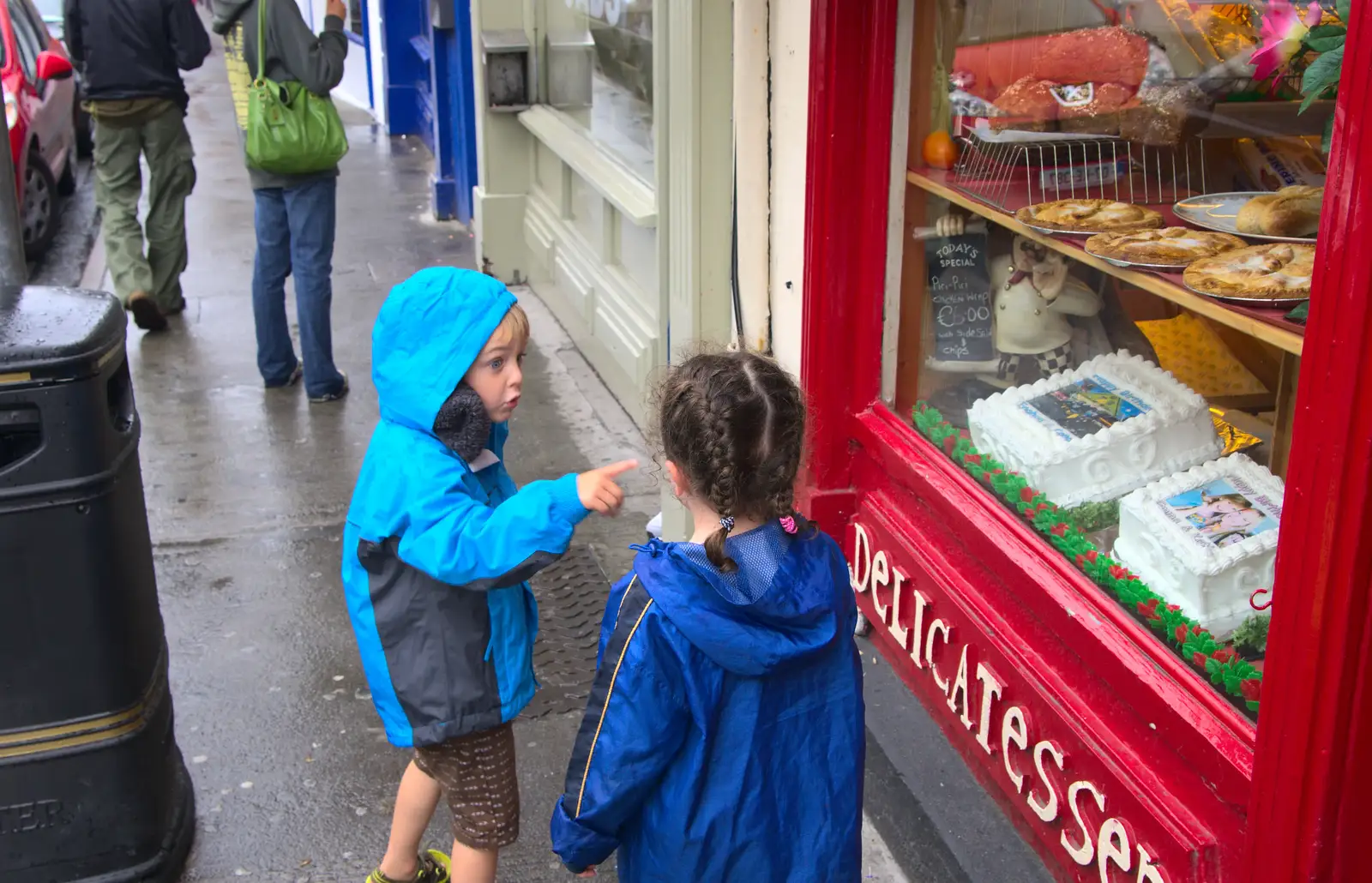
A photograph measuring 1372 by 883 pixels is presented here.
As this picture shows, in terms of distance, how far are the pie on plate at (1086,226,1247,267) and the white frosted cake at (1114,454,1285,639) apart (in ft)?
1.49

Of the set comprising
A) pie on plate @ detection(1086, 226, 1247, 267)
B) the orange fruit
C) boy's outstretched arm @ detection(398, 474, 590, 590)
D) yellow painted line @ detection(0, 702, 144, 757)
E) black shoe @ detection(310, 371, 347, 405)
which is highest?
the orange fruit

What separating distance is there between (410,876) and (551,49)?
555 centimetres

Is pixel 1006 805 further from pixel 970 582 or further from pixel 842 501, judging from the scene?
pixel 842 501

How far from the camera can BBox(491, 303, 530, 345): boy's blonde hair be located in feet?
8.16

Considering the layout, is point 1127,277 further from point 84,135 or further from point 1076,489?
point 84,135

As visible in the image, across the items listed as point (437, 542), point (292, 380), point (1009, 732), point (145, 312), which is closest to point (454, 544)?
point (437, 542)

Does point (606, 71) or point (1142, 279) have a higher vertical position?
point (606, 71)

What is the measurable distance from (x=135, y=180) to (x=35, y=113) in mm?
2729

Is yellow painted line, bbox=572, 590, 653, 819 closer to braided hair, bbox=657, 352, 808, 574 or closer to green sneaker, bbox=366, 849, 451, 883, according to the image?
braided hair, bbox=657, 352, 808, 574

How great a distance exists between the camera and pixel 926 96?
3611mm

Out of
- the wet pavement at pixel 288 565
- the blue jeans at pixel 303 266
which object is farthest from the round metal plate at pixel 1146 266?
the blue jeans at pixel 303 266

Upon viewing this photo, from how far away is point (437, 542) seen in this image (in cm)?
234

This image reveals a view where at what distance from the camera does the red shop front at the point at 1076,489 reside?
6.58 ft

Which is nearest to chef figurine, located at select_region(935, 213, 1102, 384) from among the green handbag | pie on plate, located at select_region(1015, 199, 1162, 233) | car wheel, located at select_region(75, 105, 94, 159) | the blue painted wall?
pie on plate, located at select_region(1015, 199, 1162, 233)
